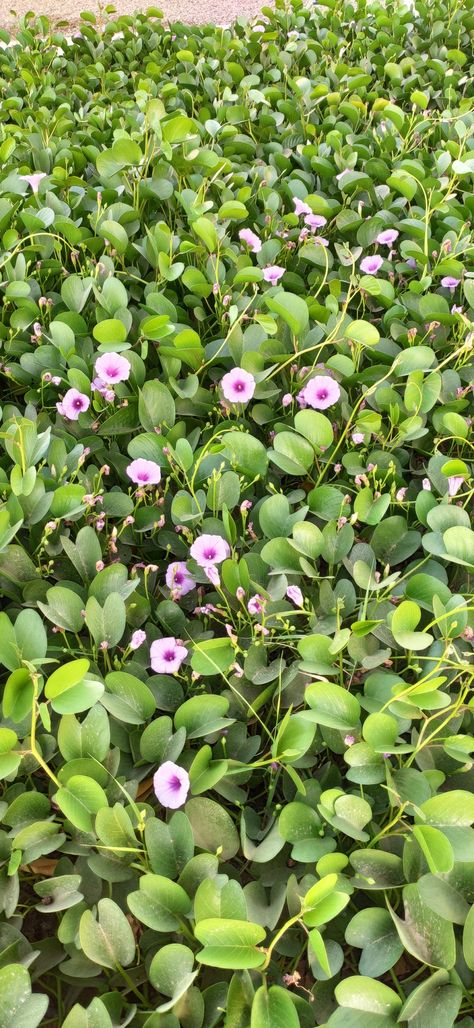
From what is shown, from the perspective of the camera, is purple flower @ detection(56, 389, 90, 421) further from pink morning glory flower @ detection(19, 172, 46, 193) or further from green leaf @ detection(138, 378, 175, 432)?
pink morning glory flower @ detection(19, 172, 46, 193)

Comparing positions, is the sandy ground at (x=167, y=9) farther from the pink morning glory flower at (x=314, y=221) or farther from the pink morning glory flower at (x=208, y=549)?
the pink morning glory flower at (x=208, y=549)

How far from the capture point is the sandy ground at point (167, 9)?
14.2ft

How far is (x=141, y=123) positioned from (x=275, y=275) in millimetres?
859

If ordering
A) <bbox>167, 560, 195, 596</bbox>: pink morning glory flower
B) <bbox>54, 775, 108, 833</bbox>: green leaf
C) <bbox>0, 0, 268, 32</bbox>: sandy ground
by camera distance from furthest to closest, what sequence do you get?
<bbox>0, 0, 268, 32</bbox>: sandy ground
<bbox>167, 560, 195, 596</bbox>: pink morning glory flower
<bbox>54, 775, 108, 833</bbox>: green leaf

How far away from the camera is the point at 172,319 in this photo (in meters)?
1.53

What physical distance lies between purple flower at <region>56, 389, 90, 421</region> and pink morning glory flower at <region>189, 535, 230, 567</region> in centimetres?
39

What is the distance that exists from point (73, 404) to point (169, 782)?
0.73 metres

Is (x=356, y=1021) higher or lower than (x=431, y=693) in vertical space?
lower

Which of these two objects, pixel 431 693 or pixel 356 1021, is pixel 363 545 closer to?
pixel 431 693

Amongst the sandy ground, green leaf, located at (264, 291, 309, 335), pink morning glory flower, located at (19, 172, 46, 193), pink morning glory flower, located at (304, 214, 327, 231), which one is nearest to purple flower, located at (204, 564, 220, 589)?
green leaf, located at (264, 291, 309, 335)

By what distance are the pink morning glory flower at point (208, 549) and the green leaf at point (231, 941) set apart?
20.2 inches

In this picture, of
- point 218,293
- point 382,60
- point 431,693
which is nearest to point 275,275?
point 218,293

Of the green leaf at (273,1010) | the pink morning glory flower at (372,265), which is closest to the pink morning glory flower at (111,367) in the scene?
the pink morning glory flower at (372,265)

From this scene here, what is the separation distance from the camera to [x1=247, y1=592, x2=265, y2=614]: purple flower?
3.43 ft
